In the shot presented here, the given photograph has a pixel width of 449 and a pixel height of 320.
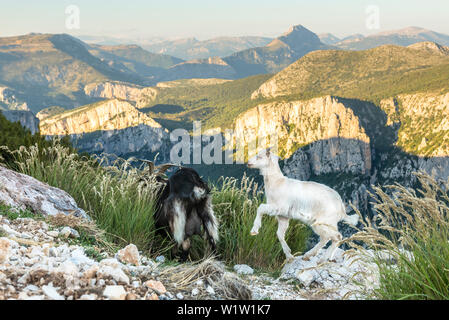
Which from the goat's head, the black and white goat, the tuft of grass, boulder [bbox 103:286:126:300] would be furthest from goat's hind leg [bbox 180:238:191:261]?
the tuft of grass

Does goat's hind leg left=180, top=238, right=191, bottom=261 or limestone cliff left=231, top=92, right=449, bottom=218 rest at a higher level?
goat's hind leg left=180, top=238, right=191, bottom=261

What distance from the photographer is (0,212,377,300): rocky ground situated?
128 inches

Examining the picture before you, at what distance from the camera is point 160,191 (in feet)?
23.9

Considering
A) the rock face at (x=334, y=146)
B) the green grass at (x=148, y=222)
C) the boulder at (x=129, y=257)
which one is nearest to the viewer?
the boulder at (x=129, y=257)

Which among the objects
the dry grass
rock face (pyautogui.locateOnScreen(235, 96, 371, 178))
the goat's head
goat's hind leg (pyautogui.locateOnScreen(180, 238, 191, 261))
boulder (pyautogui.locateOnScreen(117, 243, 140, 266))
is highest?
the goat's head

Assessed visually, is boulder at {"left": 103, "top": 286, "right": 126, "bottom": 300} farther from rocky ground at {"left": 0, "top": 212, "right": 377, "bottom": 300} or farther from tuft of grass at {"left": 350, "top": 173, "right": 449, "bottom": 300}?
tuft of grass at {"left": 350, "top": 173, "right": 449, "bottom": 300}

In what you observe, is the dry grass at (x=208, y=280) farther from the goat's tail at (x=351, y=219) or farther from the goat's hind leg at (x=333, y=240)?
the goat's tail at (x=351, y=219)

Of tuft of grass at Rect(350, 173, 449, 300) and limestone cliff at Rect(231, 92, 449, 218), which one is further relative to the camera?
limestone cliff at Rect(231, 92, 449, 218)

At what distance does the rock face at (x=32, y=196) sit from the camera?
220 inches

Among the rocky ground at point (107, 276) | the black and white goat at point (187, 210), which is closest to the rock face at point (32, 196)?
the rocky ground at point (107, 276)

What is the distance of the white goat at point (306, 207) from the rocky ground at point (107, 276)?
1.94 feet

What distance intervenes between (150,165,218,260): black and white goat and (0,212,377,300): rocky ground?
0.96 metres

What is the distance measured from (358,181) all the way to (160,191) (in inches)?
7036
